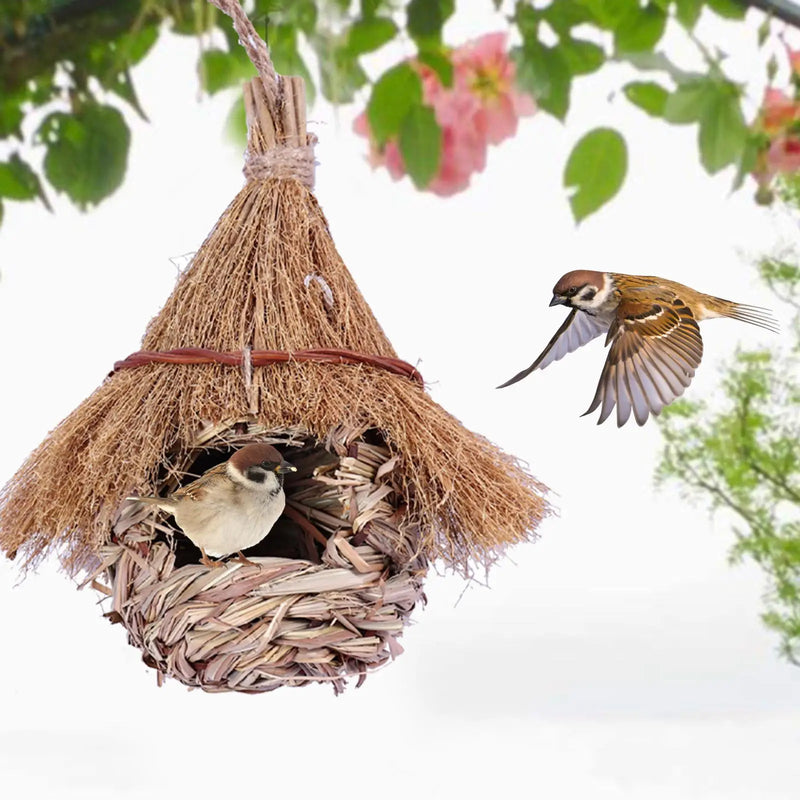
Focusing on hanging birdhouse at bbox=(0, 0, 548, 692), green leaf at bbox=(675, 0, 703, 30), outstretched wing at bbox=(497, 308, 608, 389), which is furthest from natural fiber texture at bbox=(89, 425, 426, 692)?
green leaf at bbox=(675, 0, 703, 30)

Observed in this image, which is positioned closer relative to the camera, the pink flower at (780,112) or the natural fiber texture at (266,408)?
the natural fiber texture at (266,408)

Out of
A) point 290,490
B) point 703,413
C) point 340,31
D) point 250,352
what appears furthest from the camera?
point 703,413

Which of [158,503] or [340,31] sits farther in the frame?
[340,31]

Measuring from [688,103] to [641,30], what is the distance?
142mm

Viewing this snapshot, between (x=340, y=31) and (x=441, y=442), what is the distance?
0.62m

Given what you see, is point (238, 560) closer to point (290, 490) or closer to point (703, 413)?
point (290, 490)

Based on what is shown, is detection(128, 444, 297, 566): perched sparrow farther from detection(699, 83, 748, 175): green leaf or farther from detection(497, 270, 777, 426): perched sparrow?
detection(699, 83, 748, 175): green leaf

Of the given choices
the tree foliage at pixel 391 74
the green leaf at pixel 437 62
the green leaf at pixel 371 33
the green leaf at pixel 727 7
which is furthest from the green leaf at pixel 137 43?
the green leaf at pixel 727 7

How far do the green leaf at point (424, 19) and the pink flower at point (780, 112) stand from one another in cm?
53

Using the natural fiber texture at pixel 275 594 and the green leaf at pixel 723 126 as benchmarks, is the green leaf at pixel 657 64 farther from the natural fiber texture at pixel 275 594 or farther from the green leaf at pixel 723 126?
the natural fiber texture at pixel 275 594

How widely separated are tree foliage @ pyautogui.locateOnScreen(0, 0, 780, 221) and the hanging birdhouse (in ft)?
0.56

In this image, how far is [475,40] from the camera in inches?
66.6

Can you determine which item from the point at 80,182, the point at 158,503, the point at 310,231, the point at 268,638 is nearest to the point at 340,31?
the point at 310,231

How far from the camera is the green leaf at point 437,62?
1.58 m
